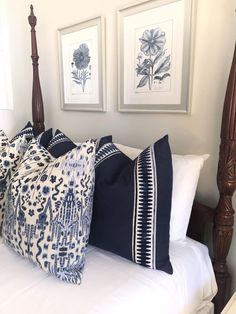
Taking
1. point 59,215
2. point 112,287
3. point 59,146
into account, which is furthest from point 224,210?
point 59,146

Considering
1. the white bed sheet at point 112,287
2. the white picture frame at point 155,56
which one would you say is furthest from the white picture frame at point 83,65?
the white bed sheet at point 112,287

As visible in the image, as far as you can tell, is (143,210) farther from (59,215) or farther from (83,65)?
(83,65)

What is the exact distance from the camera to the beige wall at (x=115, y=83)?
3.52 ft

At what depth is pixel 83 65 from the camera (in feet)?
5.09

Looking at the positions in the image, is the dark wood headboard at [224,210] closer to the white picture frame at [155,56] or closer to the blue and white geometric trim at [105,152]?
the white picture frame at [155,56]

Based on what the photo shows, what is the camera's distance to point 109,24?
1.39 m

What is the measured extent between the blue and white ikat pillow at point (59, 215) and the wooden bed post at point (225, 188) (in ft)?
1.63

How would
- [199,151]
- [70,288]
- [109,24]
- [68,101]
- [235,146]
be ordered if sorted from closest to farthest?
1. [70,288]
2. [235,146]
3. [199,151]
4. [109,24]
5. [68,101]

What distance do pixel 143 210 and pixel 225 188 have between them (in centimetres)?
34

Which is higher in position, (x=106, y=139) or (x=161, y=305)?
(x=106, y=139)

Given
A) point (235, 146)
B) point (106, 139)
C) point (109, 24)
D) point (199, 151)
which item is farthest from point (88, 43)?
point (235, 146)

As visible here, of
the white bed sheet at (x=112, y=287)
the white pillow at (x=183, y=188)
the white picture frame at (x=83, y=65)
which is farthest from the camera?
the white picture frame at (x=83, y=65)

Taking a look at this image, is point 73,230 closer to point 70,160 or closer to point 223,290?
point 70,160

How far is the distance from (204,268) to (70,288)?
0.55 m
